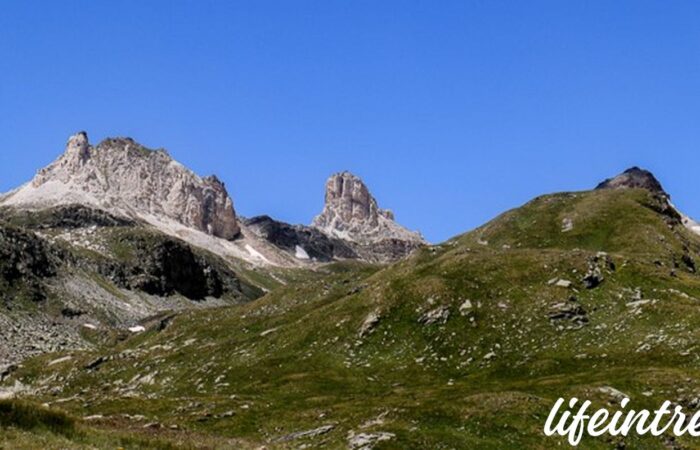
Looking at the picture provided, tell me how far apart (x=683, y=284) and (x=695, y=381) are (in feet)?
112

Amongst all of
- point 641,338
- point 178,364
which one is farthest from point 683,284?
point 178,364

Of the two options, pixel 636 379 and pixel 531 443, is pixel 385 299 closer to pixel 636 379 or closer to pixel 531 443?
pixel 636 379

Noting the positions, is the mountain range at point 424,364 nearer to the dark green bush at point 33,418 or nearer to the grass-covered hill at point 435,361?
the dark green bush at point 33,418

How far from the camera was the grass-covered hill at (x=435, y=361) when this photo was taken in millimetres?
48969

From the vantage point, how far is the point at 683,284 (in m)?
81.8

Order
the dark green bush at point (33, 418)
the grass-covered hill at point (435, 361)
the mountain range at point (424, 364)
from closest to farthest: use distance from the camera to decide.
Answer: the dark green bush at point (33, 418)
the mountain range at point (424, 364)
the grass-covered hill at point (435, 361)

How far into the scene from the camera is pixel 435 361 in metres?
73.6

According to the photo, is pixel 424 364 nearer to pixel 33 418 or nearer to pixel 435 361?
pixel 435 361

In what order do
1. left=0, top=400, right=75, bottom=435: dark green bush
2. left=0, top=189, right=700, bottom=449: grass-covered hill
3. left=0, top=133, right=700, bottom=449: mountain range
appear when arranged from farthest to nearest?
left=0, top=189, right=700, bottom=449: grass-covered hill, left=0, top=133, right=700, bottom=449: mountain range, left=0, top=400, right=75, bottom=435: dark green bush

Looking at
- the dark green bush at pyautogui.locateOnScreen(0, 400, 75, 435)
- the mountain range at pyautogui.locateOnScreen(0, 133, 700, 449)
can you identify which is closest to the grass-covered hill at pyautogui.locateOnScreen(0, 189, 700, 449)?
the mountain range at pyautogui.locateOnScreen(0, 133, 700, 449)

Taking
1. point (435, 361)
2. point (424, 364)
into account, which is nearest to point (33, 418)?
point (424, 364)

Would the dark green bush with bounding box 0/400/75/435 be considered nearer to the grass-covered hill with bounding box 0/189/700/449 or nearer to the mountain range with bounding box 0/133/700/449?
the mountain range with bounding box 0/133/700/449

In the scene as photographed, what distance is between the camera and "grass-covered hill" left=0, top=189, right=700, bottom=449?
161ft

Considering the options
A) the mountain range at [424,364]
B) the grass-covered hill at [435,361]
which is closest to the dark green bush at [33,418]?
the mountain range at [424,364]
